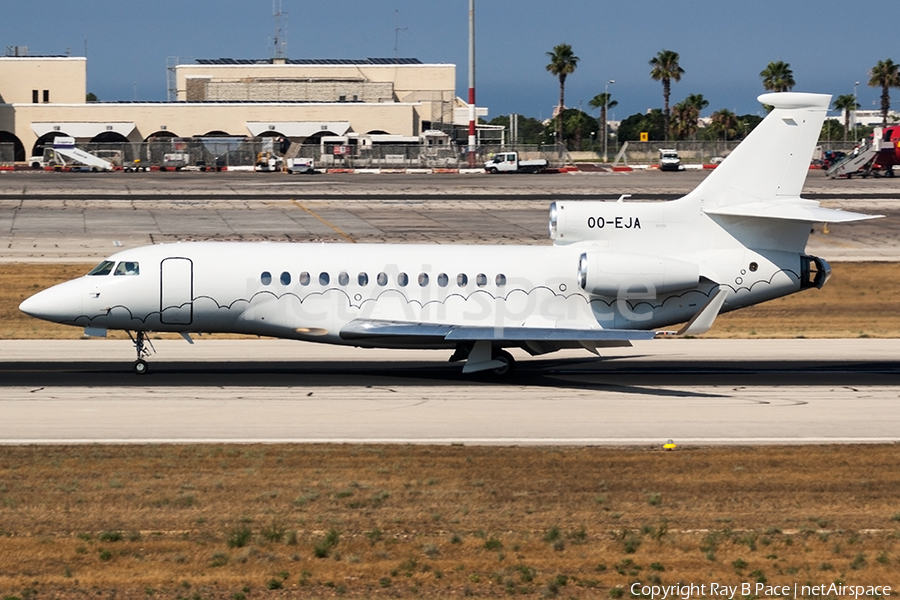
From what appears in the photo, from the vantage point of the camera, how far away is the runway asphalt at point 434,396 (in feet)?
73.4

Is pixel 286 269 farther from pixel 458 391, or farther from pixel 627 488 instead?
pixel 627 488

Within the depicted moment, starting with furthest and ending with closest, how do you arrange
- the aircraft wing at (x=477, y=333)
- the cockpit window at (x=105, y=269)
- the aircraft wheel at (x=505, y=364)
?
the aircraft wheel at (x=505, y=364) < the cockpit window at (x=105, y=269) < the aircraft wing at (x=477, y=333)

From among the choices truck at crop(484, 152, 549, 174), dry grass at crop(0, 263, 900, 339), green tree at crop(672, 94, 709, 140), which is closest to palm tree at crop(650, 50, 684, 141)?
green tree at crop(672, 94, 709, 140)

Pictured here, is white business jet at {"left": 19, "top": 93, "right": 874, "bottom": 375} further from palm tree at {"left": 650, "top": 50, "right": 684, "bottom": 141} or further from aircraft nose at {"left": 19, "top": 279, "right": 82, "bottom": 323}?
palm tree at {"left": 650, "top": 50, "right": 684, "bottom": 141}

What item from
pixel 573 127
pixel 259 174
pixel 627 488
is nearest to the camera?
pixel 627 488

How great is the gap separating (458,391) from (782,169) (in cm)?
974

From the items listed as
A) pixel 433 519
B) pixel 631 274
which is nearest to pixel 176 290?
pixel 631 274

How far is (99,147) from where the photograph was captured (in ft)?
377

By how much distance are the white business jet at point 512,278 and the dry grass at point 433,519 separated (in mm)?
7198

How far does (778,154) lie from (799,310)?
14.7 meters

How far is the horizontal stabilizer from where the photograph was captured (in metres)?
26.5

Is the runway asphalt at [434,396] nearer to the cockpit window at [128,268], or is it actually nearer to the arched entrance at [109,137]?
the cockpit window at [128,268]

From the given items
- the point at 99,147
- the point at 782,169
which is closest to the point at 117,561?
the point at 782,169

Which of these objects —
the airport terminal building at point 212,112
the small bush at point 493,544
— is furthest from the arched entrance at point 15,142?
the small bush at point 493,544
